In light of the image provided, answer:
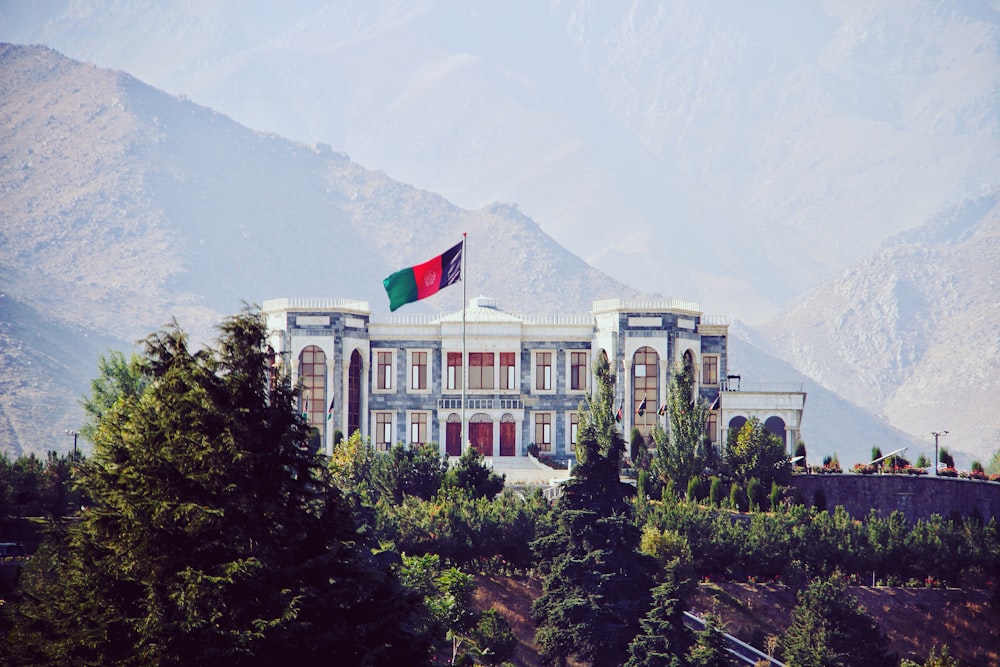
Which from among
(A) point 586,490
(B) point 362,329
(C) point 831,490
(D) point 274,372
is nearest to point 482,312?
(B) point 362,329

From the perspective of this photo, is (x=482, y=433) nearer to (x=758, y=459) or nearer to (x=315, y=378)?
(x=315, y=378)

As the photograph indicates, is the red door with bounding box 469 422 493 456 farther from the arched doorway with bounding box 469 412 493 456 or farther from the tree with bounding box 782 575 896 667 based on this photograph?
the tree with bounding box 782 575 896 667

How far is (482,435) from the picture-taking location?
3287 inches

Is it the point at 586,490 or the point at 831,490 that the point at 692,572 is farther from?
the point at 831,490

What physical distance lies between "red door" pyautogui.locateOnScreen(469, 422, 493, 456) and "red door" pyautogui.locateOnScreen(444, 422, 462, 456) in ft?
2.10

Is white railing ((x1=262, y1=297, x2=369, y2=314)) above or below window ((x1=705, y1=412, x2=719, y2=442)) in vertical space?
above

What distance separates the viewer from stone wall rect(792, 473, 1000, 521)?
70.3 m

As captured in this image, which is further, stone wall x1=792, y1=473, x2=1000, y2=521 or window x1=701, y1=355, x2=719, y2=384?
window x1=701, y1=355, x2=719, y2=384

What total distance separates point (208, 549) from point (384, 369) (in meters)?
57.8

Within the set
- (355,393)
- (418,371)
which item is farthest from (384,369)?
(355,393)

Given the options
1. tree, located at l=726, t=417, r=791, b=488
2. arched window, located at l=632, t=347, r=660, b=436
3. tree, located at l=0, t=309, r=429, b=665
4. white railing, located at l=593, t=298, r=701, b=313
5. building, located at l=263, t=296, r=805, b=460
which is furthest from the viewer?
white railing, located at l=593, t=298, r=701, b=313

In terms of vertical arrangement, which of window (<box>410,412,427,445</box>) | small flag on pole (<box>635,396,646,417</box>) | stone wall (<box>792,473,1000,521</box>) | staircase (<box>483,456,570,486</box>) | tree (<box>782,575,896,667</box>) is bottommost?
tree (<box>782,575,896,667</box>)

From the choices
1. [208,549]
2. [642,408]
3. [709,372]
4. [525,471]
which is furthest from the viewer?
[709,372]

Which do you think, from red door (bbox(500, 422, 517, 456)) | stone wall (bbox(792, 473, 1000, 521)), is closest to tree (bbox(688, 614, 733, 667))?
stone wall (bbox(792, 473, 1000, 521))
